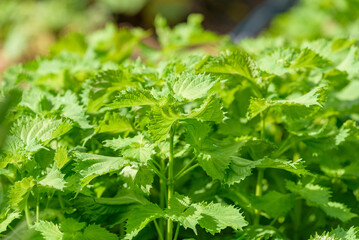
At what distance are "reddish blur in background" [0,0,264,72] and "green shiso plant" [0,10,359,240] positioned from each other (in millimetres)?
4203

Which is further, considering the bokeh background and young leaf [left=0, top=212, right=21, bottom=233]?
the bokeh background

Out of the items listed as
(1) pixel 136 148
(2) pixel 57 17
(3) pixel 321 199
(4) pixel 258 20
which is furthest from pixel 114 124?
(2) pixel 57 17

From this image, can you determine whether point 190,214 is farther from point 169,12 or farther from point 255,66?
point 169,12

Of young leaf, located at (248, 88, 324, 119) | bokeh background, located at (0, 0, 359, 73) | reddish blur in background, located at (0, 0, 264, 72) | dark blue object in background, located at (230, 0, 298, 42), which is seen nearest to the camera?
young leaf, located at (248, 88, 324, 119)

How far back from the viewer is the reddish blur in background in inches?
210

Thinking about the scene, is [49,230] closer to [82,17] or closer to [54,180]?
[54,180]

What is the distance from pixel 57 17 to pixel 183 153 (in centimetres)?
493

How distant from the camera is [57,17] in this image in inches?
215

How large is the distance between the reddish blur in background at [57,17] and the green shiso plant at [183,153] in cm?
420

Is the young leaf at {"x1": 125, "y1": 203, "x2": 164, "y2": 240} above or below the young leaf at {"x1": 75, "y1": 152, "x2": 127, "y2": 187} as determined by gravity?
below

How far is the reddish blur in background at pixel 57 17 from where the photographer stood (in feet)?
17.5

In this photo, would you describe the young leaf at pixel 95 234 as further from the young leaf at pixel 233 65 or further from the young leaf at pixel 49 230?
the young leaf at pixel 233 65

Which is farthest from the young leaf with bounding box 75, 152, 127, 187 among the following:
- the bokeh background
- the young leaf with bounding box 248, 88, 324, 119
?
the bokeh background

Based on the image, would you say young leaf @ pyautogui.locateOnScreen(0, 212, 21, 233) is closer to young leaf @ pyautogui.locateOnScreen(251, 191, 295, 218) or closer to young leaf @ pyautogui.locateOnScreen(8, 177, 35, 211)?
young leaf @ pyautogui.locateOnScreen(8, 177, 35, 211)
